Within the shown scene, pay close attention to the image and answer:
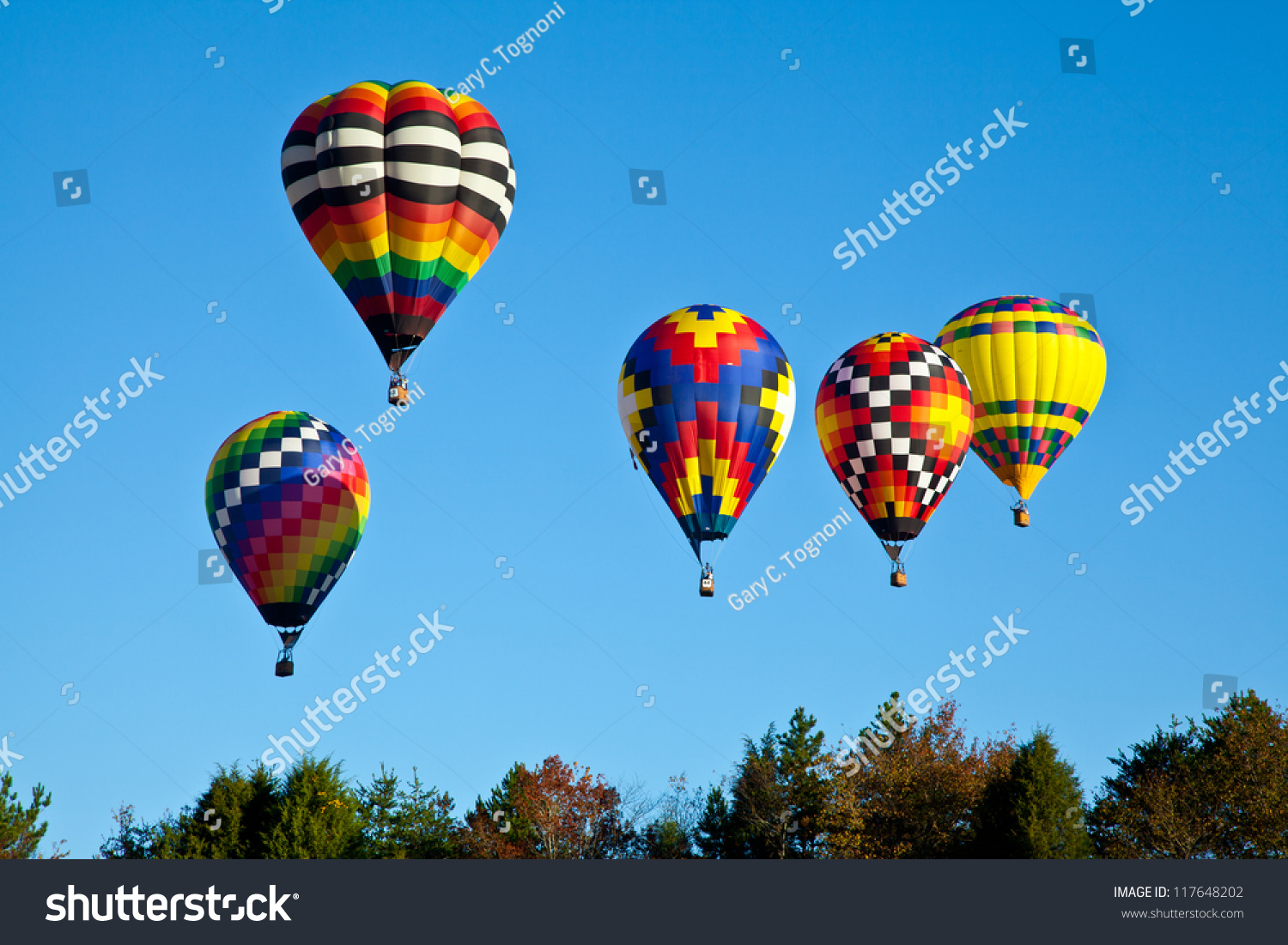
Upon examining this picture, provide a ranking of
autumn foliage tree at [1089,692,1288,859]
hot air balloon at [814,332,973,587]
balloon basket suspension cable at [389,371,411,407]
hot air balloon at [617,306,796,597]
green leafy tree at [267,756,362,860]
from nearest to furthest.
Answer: balloon basket suspension cable at [389,371,411,407]
hot air balloon at [617,306,796,597]
hot air balloon at [814,332,973,587]
autumn foliage tree at [1089,692,1288,859]
green leafy tree at [267,756,362,860]

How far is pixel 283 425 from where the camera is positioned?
1330 inches

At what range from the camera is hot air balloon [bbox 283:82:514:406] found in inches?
1091

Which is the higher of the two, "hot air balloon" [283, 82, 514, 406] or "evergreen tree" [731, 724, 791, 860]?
"hot air balloon" [283, 82, 514, 406]

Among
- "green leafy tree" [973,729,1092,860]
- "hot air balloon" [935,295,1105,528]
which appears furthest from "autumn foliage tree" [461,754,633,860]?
"hot air balloon" [935,295,1105,528]

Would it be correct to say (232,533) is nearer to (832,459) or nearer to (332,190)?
(332,190)

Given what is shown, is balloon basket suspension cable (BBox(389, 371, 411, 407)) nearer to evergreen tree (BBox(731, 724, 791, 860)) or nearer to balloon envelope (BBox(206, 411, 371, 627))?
balloon envelope (BBox(206, 411, 371, 627))

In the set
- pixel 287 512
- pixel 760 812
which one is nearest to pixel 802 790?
pixel 760 812

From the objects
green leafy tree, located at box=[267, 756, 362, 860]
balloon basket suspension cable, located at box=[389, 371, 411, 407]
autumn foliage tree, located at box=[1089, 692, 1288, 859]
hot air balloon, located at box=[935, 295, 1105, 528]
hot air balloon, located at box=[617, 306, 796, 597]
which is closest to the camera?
balloon basket suspension cable, located at box=[389, 371, 411, 407]

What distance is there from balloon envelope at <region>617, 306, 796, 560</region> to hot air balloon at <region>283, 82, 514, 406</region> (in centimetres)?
438

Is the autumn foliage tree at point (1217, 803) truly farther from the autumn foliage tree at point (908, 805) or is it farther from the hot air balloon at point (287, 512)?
the hot air balloon at point (287, 512)

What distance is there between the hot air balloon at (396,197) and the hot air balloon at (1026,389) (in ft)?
40.1

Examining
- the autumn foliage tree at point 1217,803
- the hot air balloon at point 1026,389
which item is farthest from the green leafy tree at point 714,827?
the hot air balloon at point 1026,389

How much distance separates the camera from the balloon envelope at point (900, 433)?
3159 centimetres

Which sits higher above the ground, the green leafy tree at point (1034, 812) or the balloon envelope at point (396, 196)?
the balloon envelope at point (396, 196)
